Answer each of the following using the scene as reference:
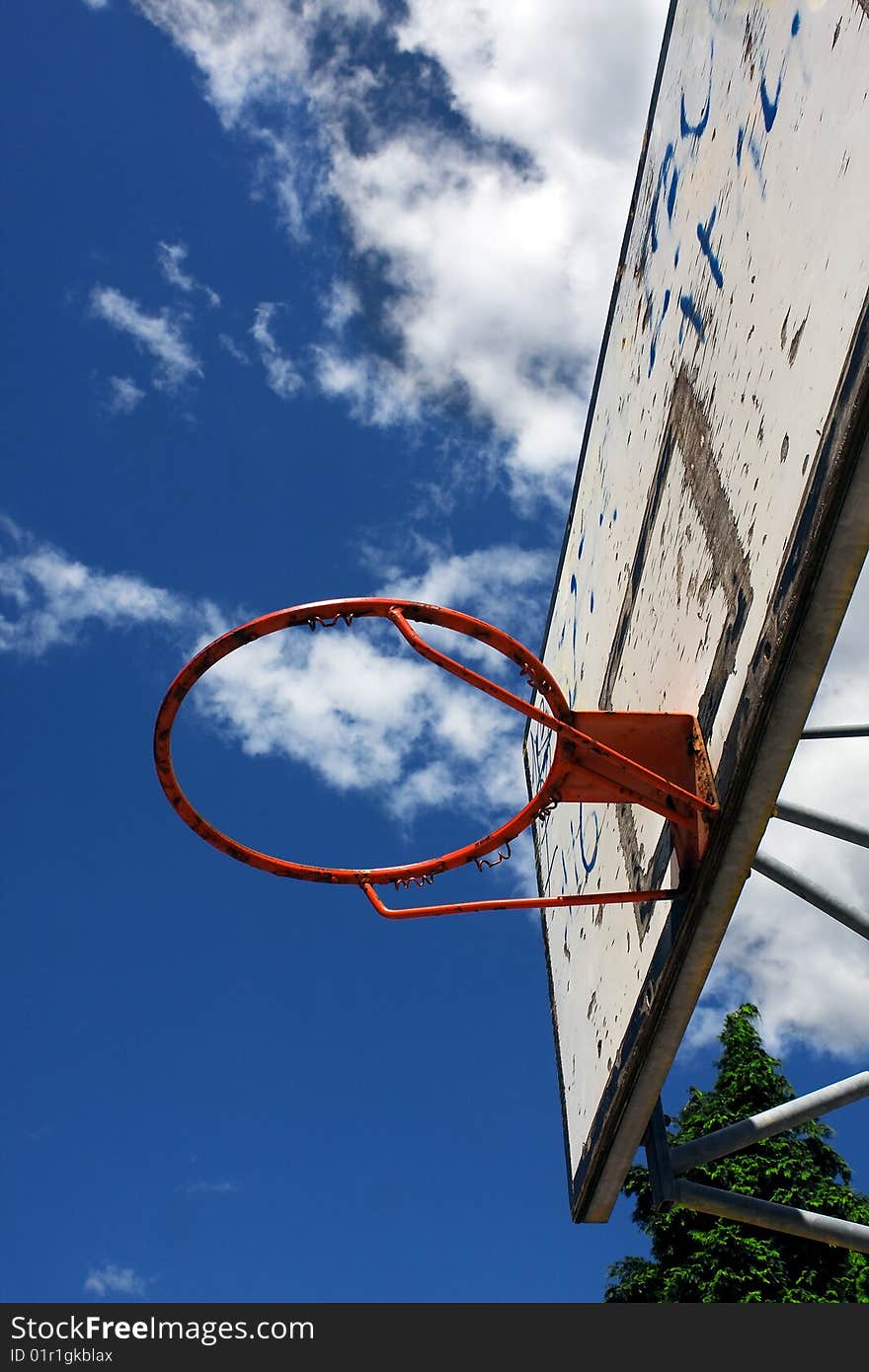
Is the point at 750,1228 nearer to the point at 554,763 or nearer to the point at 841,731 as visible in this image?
the point at 841,731

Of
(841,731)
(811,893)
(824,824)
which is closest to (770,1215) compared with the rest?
(811,893)

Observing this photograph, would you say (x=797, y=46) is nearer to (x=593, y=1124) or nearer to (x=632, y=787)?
(x=632, y=787)

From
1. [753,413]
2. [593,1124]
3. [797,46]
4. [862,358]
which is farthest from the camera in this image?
[593,1124]

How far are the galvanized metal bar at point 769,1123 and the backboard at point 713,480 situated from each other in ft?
0.84

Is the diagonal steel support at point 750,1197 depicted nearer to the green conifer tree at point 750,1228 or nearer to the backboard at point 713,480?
the backboard at point 713,480

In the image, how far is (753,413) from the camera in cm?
346

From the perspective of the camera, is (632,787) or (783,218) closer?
(783,218)

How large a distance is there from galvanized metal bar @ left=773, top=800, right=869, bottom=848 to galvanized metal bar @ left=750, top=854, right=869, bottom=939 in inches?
7.3

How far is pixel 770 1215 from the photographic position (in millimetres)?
4434

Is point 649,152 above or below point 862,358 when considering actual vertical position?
above

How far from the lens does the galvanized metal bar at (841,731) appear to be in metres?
4.89
